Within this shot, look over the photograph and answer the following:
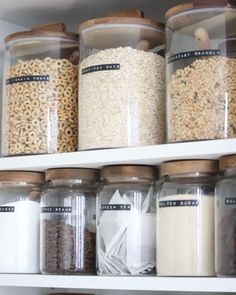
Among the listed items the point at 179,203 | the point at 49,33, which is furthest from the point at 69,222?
the point at 49,33

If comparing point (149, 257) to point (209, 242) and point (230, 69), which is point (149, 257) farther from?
point (230, 69)

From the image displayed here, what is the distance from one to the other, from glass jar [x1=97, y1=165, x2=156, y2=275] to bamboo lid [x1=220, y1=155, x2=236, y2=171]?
0.54ft

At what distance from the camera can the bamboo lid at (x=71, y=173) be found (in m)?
1.35

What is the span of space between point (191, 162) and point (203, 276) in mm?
186

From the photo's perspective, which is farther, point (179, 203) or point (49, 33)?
point (49, 33)

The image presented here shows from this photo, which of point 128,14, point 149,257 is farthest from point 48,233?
point 128,14

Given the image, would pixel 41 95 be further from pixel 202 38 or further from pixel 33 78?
pixel 202 38

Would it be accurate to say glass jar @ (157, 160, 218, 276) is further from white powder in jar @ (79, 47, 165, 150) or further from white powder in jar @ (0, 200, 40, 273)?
white powder in jar @ (0, 200, 40, 273)

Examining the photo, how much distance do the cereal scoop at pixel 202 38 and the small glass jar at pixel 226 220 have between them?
7.3 inches

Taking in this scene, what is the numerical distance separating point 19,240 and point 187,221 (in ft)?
1.16

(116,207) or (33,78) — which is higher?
(33,78)

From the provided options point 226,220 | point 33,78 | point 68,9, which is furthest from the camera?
point 68,9

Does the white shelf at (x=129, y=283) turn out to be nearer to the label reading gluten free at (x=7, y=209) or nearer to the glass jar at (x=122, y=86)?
the label reading gluten free at (x=7, y=209)

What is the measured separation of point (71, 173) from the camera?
4.42 ft
